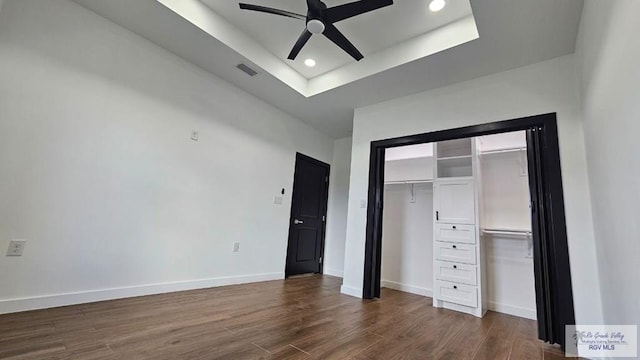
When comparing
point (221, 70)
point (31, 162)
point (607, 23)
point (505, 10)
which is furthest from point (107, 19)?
point (607, 23)

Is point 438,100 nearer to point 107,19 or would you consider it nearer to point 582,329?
point 582,329

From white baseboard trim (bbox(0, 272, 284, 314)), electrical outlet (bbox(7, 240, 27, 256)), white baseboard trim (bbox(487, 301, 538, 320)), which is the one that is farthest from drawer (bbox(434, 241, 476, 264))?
electrical outlet (bbox(7, 240, 27, 256))

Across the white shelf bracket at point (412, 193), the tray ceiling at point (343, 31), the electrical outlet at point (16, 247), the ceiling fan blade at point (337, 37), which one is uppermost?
the tray ceiling at point (343, 31)

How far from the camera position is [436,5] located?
2.52 m

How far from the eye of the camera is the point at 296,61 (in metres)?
3.57

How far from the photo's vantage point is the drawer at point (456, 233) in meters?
3.14

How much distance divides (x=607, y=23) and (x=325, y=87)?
2.74 meters

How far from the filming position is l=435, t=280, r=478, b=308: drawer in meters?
2.99

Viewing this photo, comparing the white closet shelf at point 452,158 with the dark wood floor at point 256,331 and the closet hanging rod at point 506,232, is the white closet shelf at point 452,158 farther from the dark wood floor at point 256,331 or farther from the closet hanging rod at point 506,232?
the dark wood floor at point 256,331

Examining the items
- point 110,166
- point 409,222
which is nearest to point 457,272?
point 409,222

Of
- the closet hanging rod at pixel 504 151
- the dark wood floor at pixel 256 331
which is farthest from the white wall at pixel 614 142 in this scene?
the closet hanging rod at pixel 504 151

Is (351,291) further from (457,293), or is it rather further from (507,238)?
(507,238)

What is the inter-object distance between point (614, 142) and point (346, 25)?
7.95 ft

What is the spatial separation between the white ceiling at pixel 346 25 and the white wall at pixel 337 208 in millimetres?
2317
